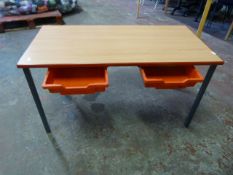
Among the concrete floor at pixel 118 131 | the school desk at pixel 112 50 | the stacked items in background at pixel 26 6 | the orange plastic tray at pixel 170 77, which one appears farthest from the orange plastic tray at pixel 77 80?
the stacked items in background at pixel 26 6

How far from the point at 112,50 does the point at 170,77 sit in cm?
47

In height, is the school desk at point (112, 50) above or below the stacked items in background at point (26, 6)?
above

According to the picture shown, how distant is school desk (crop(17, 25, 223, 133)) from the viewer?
1.00 metres

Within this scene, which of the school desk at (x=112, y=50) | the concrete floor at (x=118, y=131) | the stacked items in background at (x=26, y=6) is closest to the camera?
the school desk at (x=112, y=50)

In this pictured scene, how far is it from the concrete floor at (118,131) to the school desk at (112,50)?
22cm

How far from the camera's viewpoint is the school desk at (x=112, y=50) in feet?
3.27

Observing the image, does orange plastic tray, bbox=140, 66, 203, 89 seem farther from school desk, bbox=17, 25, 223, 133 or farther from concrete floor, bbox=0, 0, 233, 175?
concrete floor, bbox=0, 0, 233, 175

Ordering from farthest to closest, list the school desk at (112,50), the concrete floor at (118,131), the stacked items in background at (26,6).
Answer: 1. the stacked items in background at (26,6)
2. the concrete floor at (118,131)
3. the school desk at (112,50)

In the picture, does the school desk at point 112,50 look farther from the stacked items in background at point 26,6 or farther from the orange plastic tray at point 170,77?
the stacked items in background at point 26,6

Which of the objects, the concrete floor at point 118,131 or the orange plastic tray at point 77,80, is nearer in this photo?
the orange plastic tray at point 77,80

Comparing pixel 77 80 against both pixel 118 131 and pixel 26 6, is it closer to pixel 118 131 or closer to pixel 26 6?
pixel 118 131

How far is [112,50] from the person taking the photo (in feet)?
3.63

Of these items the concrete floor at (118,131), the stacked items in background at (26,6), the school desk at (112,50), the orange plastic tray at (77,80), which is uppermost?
the school desk at (112,50)

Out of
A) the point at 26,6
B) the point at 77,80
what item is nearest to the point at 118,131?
the point at 77,80
